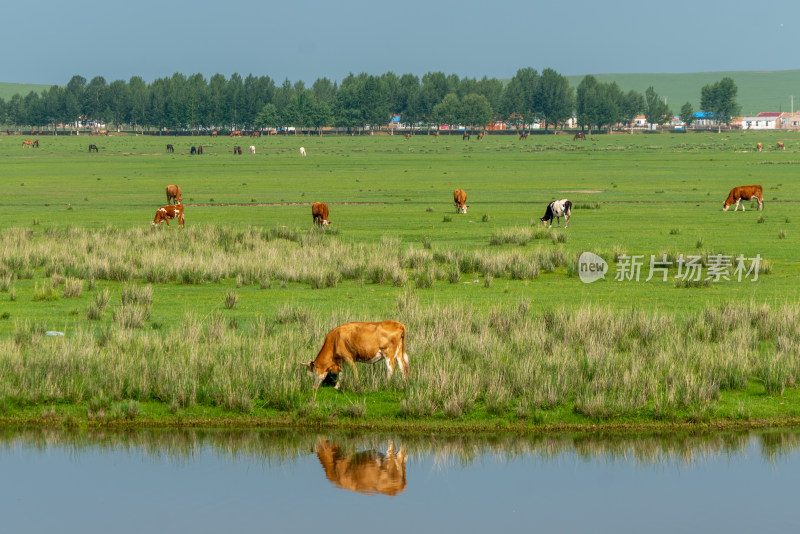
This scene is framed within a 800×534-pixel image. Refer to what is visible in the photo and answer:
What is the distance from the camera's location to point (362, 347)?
15.9 m

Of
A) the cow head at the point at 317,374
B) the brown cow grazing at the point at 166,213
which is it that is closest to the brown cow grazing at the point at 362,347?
the cow head at the point at 317,374

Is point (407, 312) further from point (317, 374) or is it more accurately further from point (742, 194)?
point (742, 194)

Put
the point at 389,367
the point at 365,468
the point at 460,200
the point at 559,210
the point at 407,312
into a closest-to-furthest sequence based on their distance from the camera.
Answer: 1. the point at 365,468
2. the point at 389,367
3. the point at 407,312
4. the point at 559,210
5. the point at 460,200

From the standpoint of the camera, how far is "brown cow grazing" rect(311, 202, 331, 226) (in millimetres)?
41625

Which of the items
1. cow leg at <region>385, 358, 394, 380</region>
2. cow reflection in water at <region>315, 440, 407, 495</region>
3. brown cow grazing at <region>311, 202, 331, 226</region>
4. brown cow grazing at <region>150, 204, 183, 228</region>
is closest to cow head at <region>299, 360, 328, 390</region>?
cow leg at <region>385, 358, 394, 380</region>

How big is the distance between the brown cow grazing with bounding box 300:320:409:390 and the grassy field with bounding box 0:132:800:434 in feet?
1.77

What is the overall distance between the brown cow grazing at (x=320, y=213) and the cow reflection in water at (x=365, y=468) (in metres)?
26.9

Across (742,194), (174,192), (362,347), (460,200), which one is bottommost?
(362,347)

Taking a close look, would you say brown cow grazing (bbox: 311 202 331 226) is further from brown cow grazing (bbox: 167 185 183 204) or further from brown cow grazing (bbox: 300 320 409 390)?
brown cow grazing (bbox: 300 320 409 390)

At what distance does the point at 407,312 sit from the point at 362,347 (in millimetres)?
5998

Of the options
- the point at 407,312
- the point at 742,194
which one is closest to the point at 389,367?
the point at 407,312

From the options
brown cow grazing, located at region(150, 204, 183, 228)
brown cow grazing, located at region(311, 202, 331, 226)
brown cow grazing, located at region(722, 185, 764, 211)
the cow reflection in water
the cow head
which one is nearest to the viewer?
the cow reflection in water

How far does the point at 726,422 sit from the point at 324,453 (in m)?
6.26

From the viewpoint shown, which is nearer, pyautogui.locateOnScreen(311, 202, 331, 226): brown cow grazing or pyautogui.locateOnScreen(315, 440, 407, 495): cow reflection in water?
pyautogui.locateOnScreen(315, 440, 407, 495): cow reflection in water
